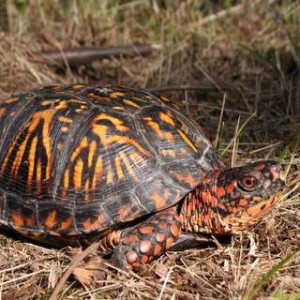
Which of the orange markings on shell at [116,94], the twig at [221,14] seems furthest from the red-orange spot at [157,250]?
the twig at [221,14]

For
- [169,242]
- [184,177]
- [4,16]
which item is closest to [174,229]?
[169,242]

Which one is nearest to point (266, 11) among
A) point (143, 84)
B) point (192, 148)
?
point (143, 84)

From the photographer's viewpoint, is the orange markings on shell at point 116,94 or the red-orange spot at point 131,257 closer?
the red-orange spot at point 131,257

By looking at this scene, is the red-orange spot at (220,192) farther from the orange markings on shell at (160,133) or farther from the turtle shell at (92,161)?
the orange markings on shell at (160,133)

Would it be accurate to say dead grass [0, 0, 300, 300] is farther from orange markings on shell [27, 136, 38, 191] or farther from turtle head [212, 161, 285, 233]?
orange markings on shell [27, 136, 38, 191]

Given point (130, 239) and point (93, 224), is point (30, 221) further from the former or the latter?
point (130, 239)
